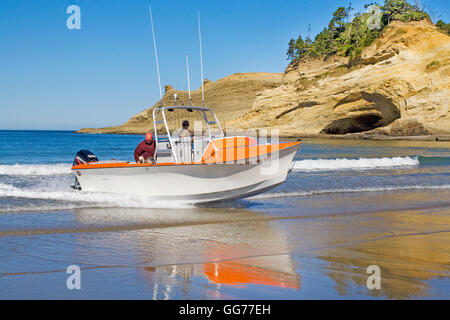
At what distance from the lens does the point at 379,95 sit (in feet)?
150

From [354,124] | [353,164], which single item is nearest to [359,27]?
[354,124]

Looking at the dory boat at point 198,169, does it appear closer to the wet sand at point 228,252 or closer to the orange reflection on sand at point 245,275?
the wet sand at point 228,252

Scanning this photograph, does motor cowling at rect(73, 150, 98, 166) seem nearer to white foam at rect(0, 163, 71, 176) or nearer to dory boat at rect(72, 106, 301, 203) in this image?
dory boat at rect(72, 106, 301, 203)

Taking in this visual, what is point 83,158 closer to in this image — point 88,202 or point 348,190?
point 88,202

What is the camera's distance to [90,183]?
10.9 m

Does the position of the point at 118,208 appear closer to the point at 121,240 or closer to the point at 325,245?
the point at 121,240

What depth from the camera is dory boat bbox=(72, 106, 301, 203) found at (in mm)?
9391

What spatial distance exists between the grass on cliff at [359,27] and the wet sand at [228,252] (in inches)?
1922

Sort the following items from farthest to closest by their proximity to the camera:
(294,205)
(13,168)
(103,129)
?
(103,129)
(13,168)
(294,205)

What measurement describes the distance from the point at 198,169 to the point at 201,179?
10.8 inches

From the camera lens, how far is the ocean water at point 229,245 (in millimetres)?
4691

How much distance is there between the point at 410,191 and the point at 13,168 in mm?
16490

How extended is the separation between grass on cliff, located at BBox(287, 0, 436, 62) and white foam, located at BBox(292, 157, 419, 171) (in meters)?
33.1
